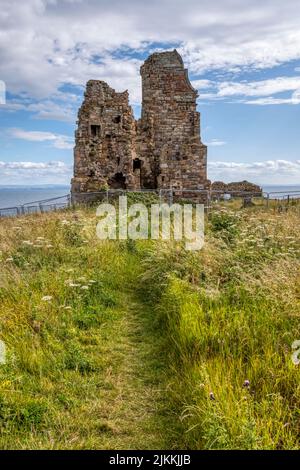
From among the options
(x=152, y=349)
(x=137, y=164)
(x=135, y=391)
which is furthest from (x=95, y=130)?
(x=135, y=391)

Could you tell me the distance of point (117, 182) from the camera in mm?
24344

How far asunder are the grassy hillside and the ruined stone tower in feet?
46.8

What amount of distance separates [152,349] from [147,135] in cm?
1989

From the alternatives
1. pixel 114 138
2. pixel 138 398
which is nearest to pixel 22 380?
pixel 138 398

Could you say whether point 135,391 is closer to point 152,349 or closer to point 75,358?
point 75,358

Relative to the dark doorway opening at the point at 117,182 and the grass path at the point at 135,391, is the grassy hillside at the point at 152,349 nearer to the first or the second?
the grass path at the point at 135,391

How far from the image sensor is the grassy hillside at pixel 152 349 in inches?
164

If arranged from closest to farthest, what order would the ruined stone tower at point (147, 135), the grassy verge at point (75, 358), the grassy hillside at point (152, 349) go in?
the grassy hillside at point (152, 349), the grassy verge at point (75, 358), the ruined stone tower at point (147, 135)

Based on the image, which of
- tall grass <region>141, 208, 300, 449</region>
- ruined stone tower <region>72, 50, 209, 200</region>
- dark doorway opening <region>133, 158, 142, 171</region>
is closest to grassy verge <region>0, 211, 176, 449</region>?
tall grass <region>141, 208, 300, 449</region>

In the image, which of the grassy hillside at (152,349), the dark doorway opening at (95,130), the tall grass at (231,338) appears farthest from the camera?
the dark doorway opening at (95,130)

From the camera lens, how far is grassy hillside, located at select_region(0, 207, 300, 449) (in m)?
4.16

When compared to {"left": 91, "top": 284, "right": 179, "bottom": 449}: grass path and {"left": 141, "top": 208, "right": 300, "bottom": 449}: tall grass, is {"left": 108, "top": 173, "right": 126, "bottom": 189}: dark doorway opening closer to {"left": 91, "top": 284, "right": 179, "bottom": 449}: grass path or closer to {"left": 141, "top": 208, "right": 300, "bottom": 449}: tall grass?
{"left": 141, "top": 208, "right": 300, "bottom": 449}: tall grass

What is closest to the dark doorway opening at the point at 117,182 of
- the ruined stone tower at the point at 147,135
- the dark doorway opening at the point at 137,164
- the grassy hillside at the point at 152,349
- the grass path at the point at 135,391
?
the ruined stone tower at the point at 147,135
